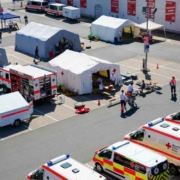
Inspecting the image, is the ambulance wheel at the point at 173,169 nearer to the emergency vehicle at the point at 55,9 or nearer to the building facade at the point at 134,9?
the building facade at the point at 134,9

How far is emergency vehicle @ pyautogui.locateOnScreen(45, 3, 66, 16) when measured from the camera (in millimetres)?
57641

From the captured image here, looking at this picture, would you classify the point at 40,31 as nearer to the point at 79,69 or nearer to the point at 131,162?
the point at 79,69

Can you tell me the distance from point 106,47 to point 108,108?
16.6m

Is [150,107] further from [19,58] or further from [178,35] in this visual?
[178,35]

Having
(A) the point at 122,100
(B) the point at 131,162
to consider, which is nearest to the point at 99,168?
(B) the point at 131,162

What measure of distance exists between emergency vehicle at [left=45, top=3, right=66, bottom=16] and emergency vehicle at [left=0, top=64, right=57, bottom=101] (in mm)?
30684

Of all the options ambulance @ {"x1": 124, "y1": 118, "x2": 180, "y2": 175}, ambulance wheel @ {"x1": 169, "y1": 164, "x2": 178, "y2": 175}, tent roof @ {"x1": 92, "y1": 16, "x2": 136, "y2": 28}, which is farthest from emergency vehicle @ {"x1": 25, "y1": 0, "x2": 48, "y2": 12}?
ambulance wheel @ {"x1": 169, "y1": 164, "x2": 178, "y2": 175}

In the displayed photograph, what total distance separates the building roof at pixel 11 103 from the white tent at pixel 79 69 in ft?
17.4

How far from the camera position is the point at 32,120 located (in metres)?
24.9

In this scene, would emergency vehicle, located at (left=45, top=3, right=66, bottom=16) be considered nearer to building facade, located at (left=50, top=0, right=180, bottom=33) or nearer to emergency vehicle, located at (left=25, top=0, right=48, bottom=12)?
emergency vehicle, located at (left=25, top=0, right=48, bottom=12)

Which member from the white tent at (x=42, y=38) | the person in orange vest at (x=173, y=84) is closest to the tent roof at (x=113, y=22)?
the white tent at (x=42, y=38)

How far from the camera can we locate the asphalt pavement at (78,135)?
20031 mm

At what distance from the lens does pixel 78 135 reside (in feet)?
74.3

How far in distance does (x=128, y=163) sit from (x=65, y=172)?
2798mm
